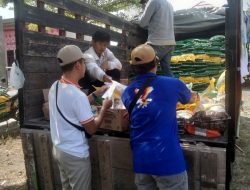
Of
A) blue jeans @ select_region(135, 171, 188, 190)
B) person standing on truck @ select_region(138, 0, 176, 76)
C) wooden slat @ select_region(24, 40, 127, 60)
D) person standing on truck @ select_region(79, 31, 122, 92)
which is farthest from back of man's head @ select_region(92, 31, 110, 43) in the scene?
blue jeans @ select_region(135, 171, 188, 190)

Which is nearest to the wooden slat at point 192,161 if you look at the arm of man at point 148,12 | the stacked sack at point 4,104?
the arm of man at point 148,12

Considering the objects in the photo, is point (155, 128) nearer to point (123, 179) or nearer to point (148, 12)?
point (123, 179)

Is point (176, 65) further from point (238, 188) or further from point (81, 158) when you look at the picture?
point (81, 158)

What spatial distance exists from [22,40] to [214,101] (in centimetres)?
222

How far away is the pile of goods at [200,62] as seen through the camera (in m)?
7.86

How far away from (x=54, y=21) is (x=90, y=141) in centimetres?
171

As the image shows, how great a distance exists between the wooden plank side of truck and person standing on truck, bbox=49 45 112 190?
1.32 feet

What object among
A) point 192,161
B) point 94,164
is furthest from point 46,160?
point 192,161

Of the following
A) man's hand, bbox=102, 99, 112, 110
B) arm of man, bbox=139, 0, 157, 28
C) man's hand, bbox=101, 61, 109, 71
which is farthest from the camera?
arm of man, bbox=139, 0, 157, 28

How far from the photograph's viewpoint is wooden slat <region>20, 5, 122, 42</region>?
12.0ft

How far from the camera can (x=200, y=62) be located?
7.91 meters

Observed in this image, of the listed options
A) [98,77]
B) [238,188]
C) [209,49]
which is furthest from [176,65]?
[238,188]

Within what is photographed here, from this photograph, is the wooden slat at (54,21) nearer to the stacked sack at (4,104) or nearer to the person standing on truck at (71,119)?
the person standing on truck at (71,119)

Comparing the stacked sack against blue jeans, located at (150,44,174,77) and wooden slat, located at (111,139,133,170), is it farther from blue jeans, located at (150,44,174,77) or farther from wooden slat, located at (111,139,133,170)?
wooden slat, located at (111,139,133,170)
